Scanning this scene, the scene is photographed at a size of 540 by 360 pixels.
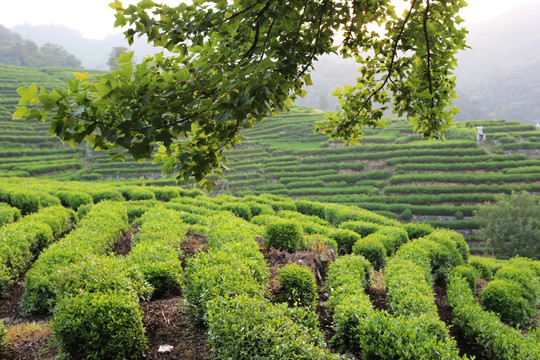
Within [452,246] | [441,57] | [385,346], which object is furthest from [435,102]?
[452,246]

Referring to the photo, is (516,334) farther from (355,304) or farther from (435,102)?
(435,102)

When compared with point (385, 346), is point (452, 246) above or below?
below

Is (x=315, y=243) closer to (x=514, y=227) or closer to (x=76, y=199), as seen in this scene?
(x=76, y=199)

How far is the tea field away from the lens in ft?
13.4

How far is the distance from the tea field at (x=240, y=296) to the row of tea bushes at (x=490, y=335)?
0.03 metres

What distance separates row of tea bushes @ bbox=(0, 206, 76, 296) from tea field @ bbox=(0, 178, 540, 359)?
30mm

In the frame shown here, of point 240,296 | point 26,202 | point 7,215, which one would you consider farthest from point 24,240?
point 240,296

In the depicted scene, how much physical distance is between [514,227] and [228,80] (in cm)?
3382

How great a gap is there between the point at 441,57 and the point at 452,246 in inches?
331

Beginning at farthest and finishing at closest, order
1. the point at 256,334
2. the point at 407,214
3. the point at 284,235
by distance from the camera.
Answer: the point at 407,214 < the point at 284,235 < the point at 256,334

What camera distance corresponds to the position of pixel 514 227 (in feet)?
93.9

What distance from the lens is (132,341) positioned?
166 inches

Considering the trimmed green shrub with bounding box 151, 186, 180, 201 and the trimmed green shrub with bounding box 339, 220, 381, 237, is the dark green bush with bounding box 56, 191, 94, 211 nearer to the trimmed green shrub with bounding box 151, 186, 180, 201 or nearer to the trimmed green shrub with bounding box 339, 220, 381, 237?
the trimmed green shrub with bounding box 151, 186, 180, 201

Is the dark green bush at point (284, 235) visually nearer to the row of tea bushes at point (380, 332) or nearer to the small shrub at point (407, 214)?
the row of tea bushes at point (380, 332)
